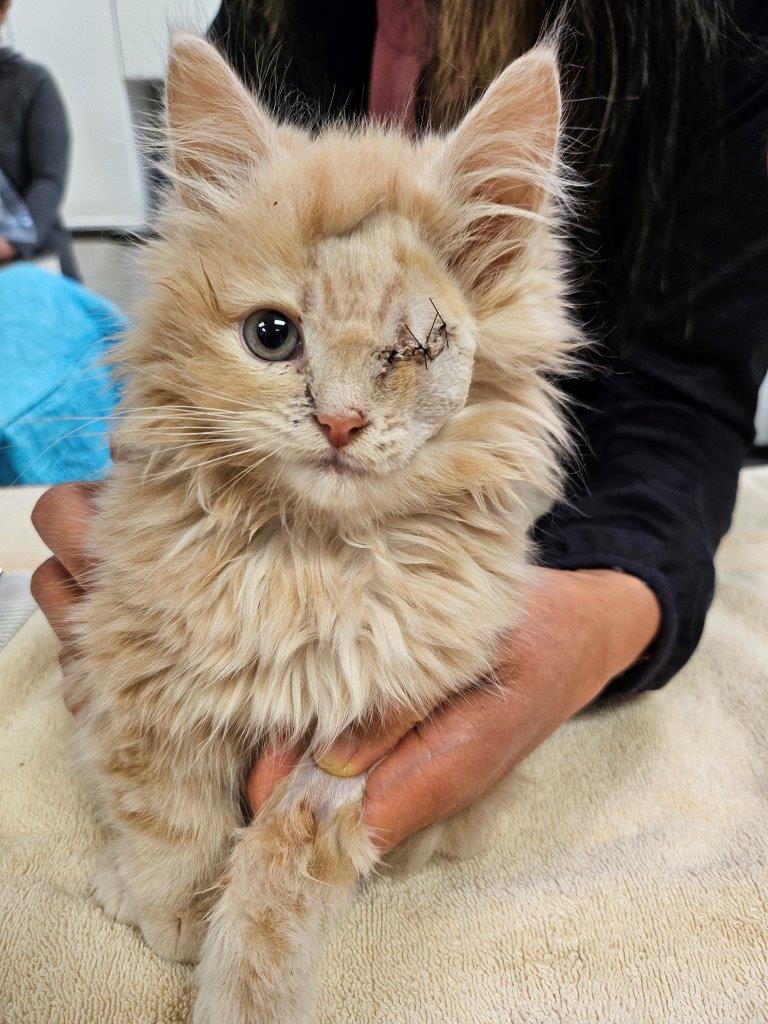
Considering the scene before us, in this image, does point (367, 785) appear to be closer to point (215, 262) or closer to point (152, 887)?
point (152, 887)

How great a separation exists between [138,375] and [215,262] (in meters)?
0.15

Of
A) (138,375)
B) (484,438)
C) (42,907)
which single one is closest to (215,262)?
(138,375)

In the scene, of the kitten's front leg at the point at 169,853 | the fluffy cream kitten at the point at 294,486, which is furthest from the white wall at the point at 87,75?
the kitten's front leg at the point at 169,853

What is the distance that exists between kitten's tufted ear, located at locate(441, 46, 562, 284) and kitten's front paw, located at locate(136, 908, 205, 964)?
770mm

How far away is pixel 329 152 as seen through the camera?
0.74m

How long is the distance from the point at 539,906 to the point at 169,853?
0.41 meters

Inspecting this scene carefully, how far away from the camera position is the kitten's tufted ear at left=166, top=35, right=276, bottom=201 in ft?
2.30

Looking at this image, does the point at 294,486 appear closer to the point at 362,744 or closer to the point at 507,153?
the point at 362,744

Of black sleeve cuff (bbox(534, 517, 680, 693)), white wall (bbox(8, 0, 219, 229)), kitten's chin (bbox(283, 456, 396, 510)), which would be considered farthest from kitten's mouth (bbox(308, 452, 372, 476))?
white wall (bbox(8, 0, 219, 229))

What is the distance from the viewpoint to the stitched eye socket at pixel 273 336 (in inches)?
26.2

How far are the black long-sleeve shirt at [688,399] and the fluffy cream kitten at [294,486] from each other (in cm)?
36

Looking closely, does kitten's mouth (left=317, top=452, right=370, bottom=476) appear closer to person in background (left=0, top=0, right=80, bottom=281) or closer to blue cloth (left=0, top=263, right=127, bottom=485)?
blue cloth (left=0, top=263, right=127, bottom=485)

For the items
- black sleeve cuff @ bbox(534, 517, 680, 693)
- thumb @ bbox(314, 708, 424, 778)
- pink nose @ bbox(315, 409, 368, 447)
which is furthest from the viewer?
black sleeve cuff @ bbox(534, 517, 680, 693)

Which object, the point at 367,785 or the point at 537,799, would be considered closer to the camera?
the point at 367,785
